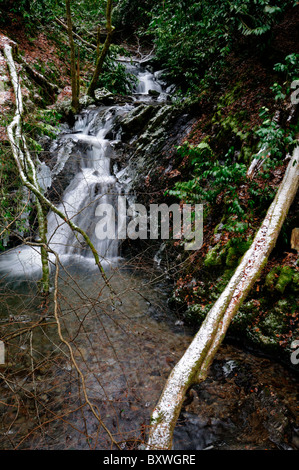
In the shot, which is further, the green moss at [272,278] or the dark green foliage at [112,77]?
the dark green foliage at [112,77]

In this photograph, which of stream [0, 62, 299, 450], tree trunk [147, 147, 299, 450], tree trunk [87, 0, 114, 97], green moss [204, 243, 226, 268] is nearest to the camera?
tree trunk [147, 147, 299, 450]

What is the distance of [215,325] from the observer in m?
3.19

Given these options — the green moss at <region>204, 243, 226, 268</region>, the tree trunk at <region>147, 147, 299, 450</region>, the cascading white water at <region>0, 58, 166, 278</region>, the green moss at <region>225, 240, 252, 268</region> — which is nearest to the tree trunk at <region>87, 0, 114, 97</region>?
the cascading white water at <region>0, 58, 166, 278</region>

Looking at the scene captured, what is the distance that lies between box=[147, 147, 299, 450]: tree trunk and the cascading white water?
150 inches

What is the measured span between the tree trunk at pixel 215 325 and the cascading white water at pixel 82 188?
3.82 m

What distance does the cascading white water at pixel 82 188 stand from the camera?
7219 mm

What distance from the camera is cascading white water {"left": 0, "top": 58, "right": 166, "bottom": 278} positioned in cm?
722

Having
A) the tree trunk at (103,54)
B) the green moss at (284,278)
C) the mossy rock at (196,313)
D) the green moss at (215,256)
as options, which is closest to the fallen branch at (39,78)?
the tree trunk at (103,54)

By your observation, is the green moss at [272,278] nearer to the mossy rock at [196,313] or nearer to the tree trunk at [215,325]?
the tree trunk at [215,325]

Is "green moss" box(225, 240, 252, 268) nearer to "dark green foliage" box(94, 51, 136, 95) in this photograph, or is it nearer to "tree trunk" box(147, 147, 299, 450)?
"tree trunk" box(147, 147, 299, 450)

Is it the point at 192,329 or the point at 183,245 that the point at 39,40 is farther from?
the point at 192,329

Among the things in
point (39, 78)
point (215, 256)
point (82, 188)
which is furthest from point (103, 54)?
point (215, 256)

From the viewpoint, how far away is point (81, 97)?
11.4 m
